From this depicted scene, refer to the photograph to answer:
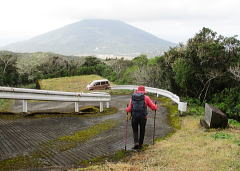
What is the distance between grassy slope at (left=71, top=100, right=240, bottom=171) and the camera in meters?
5.81

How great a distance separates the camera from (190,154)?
22.3 ft

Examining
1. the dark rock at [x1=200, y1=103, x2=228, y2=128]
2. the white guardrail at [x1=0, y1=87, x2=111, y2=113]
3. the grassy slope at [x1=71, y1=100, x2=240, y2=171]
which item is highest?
the white guardrail at [x1=0, y1=87, x2=111, y2=113]

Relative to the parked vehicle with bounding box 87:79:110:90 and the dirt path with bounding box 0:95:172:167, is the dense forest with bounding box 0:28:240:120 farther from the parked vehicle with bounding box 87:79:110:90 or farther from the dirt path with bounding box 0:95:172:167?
the dirt path with bounding box 0:95:172:167

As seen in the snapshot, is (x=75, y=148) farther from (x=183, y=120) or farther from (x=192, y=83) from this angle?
(x=192, y=83)

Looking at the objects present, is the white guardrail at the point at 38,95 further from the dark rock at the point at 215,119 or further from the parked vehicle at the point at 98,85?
the parked vehicle at the point at 98,85

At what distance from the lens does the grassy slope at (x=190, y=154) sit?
5.81 meters

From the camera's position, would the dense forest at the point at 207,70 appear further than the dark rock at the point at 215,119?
Yes

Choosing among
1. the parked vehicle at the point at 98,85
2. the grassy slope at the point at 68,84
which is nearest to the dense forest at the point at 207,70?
the parked vehicle at the point at 98,85

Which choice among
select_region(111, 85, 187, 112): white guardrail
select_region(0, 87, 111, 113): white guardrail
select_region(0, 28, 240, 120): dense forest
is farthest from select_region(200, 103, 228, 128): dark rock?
select_region(0, 28, 240, 120): dense forest

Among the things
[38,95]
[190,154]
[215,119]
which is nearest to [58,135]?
[38,95]

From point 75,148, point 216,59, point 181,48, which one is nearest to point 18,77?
point 181,48

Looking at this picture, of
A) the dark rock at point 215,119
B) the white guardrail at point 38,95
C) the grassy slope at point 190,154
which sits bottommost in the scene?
the grassy slope at point 190,154

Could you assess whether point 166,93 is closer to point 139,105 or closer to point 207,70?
point 207,70

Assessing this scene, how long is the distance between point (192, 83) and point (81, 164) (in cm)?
1902
